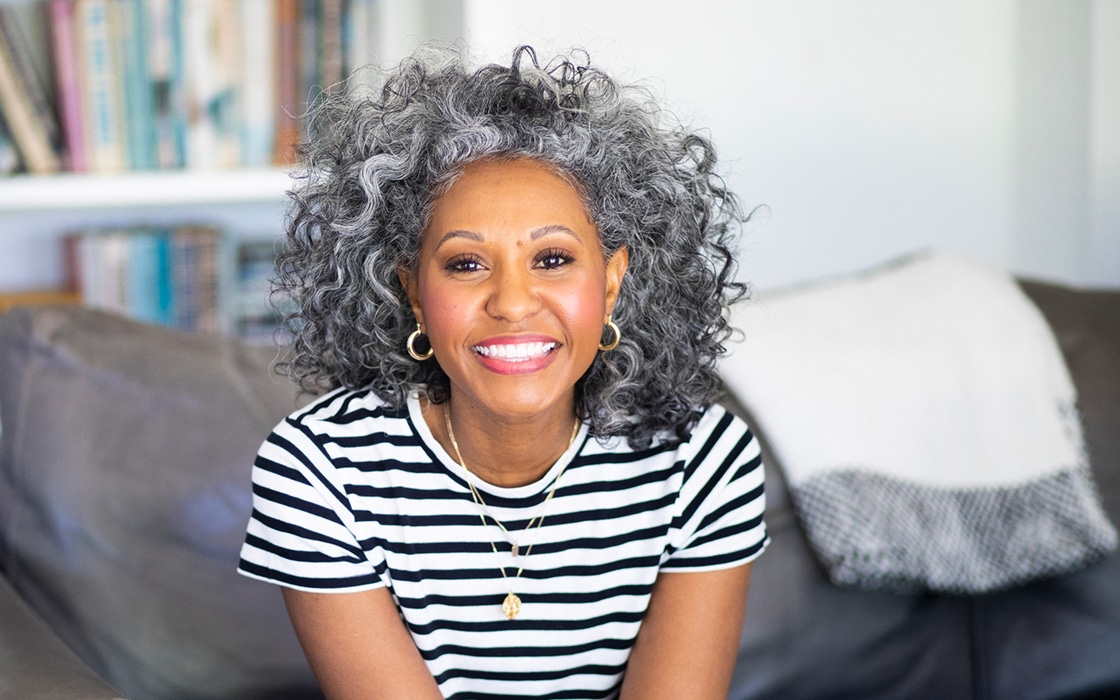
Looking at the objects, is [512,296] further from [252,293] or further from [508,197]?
[252,293]

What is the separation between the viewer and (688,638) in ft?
4.17

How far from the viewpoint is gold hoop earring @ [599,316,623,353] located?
1.28 metres

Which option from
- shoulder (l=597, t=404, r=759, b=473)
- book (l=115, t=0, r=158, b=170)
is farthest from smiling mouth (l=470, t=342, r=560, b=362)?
book (l=115, t=0, r=158, b=170)

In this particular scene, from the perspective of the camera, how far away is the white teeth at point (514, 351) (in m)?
1.14

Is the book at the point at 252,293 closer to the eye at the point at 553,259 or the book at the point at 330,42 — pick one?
the book at the point at 330,42

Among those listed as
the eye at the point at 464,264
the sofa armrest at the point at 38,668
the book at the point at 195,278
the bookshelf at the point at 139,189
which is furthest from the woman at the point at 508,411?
the book at the point at 195,278

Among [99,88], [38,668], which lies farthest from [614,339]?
[99,88]

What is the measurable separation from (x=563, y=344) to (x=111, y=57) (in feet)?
4.11

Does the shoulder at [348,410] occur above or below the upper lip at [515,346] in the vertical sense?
below

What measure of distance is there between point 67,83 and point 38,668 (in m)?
1.25

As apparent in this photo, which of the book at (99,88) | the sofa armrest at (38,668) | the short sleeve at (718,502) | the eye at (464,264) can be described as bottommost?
the sofa armrest at (38,668)

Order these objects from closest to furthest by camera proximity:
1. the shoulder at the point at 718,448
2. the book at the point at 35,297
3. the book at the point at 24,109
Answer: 1. the shoulder at the point at 718,448
2. the book at the point at 24,109
3. the book at the point at 35,297

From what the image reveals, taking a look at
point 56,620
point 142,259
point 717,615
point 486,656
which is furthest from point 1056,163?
point 56,620

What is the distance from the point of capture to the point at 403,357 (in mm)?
1305
